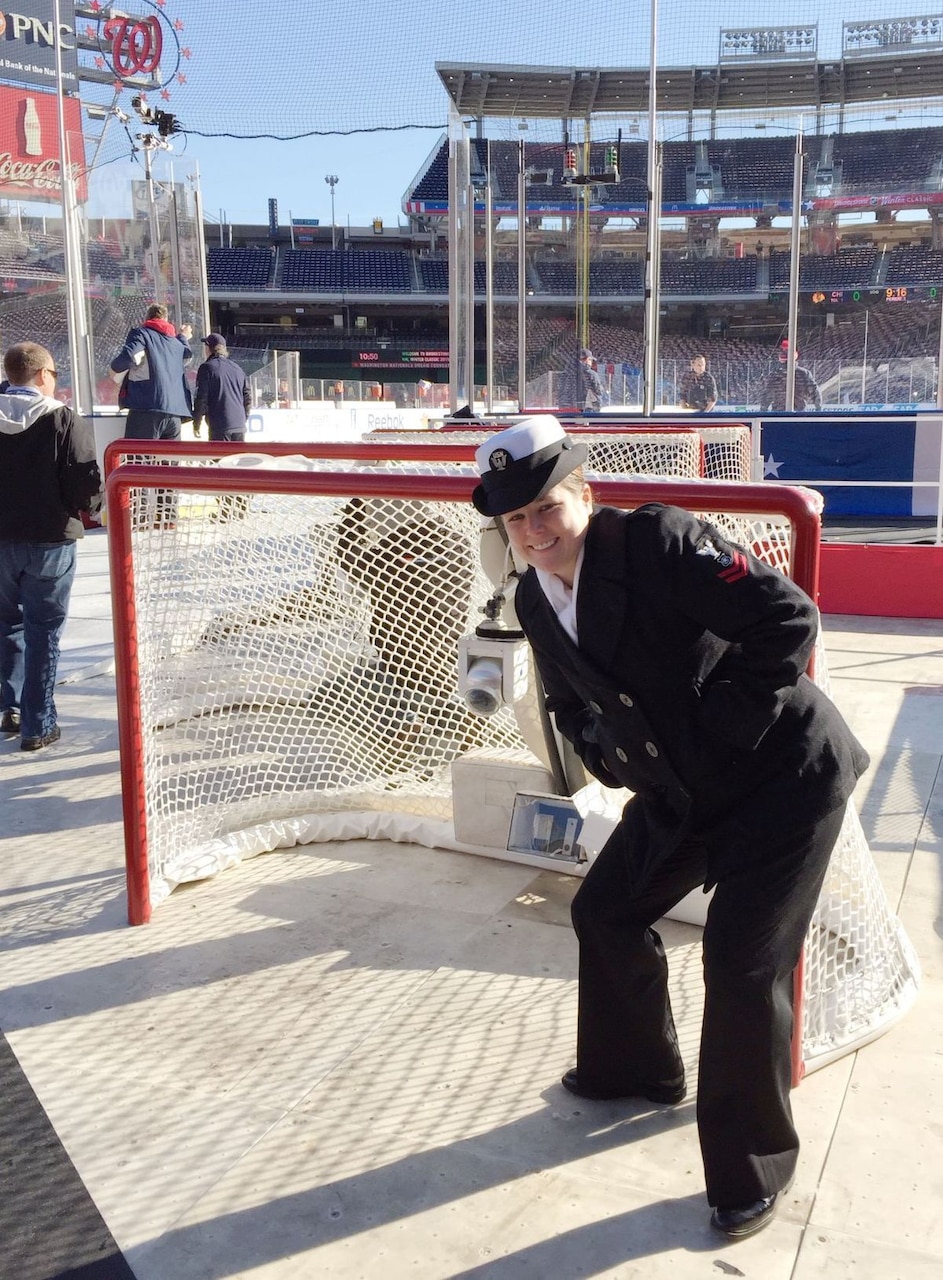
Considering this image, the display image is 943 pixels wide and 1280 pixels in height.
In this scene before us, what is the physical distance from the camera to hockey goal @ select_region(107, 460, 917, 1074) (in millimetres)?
3828

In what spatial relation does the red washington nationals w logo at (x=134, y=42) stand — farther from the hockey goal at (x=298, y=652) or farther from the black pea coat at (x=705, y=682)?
the black pea coat at (x=705, y=682)

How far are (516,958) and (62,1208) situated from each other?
1480 mm

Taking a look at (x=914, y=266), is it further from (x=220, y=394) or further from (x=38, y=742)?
(x=38, y=742)

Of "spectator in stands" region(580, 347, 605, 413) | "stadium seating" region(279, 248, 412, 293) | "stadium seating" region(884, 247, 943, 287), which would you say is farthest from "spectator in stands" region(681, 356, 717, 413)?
"stadium seating" region(279, 248, 412, 293)

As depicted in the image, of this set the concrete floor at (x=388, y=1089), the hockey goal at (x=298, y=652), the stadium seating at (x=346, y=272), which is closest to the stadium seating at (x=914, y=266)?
the hockey goal at (x=298, y=652)

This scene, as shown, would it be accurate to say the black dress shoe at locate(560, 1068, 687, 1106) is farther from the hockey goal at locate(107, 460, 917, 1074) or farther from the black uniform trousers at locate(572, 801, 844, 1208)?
the hockey goal at locate(107, 460, 917, 1074)

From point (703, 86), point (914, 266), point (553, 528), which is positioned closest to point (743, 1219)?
point (553, 528)

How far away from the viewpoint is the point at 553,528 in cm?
224

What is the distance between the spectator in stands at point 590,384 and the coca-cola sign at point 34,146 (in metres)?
7.25

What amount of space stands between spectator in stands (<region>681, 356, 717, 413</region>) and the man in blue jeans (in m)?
11.3

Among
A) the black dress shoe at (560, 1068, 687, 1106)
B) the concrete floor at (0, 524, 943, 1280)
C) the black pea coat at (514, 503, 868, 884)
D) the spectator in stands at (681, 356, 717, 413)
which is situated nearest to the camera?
the black pea coat at (514, 503, 868, 884)

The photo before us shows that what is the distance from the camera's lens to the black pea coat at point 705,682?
6.92 ft

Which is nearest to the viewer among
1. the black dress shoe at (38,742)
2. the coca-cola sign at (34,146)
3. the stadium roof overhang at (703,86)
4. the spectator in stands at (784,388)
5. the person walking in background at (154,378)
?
the black dress shoe at (38,742)

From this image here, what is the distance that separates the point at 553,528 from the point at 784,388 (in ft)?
45.9
